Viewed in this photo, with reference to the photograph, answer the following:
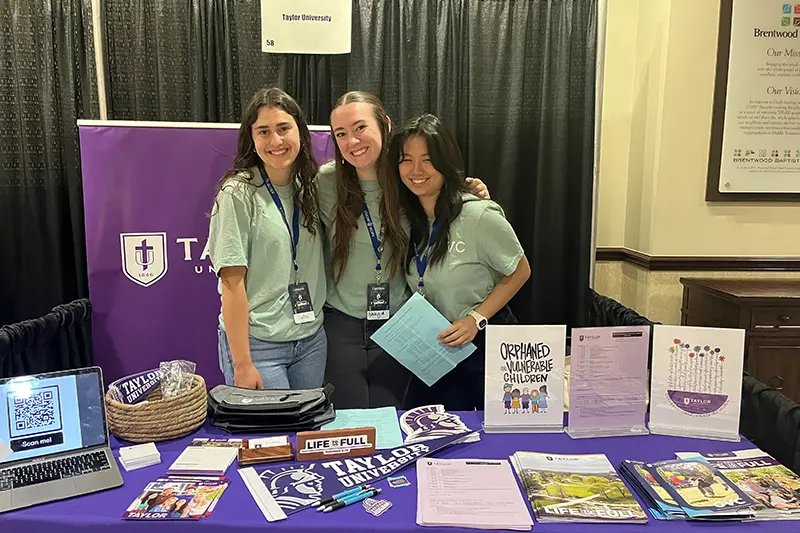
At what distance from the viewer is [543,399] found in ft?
4.72

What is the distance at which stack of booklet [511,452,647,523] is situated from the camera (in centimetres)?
110

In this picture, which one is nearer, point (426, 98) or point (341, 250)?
point (341, 250)

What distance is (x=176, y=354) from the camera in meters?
2.58

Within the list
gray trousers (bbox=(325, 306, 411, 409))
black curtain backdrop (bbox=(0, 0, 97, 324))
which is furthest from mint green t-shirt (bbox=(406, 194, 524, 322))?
black curtain backdrop (bbox=(0, 0, 97, 324))

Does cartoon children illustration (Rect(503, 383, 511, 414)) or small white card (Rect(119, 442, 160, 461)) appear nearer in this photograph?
small white card (Rect(119, 442, 160, 461))

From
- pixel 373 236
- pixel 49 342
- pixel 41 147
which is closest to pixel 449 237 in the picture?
pixel 373 236

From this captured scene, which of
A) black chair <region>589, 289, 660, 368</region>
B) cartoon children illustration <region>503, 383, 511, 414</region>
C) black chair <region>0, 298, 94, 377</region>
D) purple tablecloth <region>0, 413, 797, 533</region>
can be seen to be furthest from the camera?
black chair <region>589, 289, 660, 368</region>

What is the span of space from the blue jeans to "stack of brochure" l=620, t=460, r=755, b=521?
0.98 metres

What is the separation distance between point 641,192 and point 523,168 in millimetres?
617

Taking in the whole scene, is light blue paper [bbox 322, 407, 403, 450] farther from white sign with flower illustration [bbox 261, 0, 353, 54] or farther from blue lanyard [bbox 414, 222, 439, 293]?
white sign with flower illustration [bbox 261, 0, 353, 54]

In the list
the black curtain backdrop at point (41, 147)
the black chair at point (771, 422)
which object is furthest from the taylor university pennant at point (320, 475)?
the black curtain backdrop at point (41, 147)

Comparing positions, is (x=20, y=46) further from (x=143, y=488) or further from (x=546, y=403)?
(x=546, y=403)

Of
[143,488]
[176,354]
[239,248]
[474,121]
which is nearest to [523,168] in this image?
[474,121]

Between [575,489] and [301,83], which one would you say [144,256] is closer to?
[301,83]
